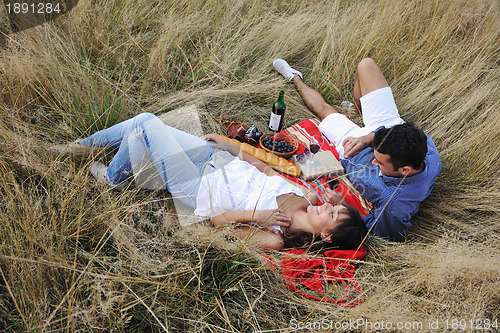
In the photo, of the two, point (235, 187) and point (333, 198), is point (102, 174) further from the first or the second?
point (333, 198)

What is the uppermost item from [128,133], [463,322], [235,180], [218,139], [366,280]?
[128,133]

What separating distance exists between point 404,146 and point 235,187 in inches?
57.8

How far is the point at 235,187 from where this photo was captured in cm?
271

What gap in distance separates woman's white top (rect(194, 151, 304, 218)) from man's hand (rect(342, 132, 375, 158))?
32.2 inches

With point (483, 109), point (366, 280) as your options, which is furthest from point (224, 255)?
point (483, 109)

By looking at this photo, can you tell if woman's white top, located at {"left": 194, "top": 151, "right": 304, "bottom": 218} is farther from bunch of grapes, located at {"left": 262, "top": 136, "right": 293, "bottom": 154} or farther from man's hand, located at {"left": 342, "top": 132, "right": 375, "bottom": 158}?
man's hand, located at {"left": 342, "top": 132, "right": 375, "bottom": 158}


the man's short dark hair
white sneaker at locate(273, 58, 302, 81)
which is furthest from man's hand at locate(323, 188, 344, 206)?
white sneaker at locate(273, 58, 302, 81)

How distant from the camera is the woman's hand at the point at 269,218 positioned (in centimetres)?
248

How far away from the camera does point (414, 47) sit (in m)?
4.10

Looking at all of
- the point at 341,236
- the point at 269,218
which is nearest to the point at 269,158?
the point at 269,218

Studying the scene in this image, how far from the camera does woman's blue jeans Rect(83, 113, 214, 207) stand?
2457 mm

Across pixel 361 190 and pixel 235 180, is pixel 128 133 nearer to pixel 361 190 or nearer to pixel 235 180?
pixel 235 180

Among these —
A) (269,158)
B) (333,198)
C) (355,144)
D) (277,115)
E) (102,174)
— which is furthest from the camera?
(277,115)

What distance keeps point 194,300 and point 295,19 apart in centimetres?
379
